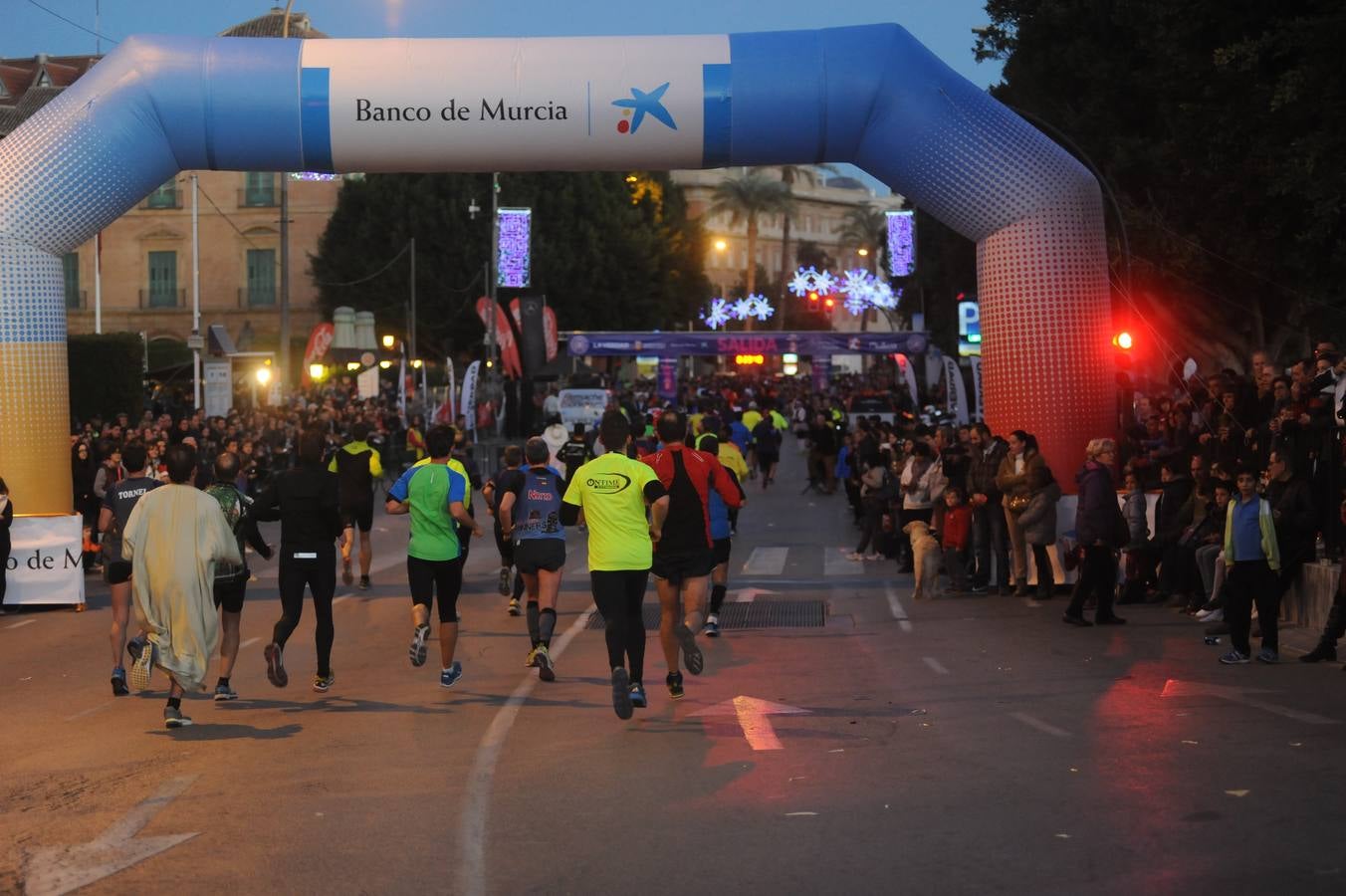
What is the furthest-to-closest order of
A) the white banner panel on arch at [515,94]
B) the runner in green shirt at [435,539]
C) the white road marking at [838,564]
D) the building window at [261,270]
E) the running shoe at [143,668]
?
the building window at [261,270], the white road marking at [838,564], the white banner panel on arch at [515,94], the runner in green shirt at [435,539], the running shoe at [143,668]

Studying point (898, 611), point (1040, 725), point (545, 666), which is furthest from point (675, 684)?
point (898, 611)

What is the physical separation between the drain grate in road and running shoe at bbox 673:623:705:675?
4608 mm

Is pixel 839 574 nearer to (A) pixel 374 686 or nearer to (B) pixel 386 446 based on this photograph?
(A) pixel 374 686

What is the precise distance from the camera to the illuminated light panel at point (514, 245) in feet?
187

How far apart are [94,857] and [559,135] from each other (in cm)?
1180

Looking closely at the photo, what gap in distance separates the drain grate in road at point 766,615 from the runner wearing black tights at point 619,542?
17.0 ft

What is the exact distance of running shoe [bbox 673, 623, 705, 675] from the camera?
11.8m

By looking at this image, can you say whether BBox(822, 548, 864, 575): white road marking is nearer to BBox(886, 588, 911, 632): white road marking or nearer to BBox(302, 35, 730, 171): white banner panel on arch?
BBox(886, 588, 911, 632): white road marking

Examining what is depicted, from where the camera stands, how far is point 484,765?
9461mm

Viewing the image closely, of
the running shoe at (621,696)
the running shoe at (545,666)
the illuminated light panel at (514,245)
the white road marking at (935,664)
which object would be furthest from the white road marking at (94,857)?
the illuminated light panel at (514,245)

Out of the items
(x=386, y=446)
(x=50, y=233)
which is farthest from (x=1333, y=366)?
(x=386, y=446)

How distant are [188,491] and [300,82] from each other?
7.99 m

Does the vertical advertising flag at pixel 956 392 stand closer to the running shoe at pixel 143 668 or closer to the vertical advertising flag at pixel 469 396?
the vertical advertising flag at pixel 469 396

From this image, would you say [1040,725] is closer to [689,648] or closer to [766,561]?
[689,648]
